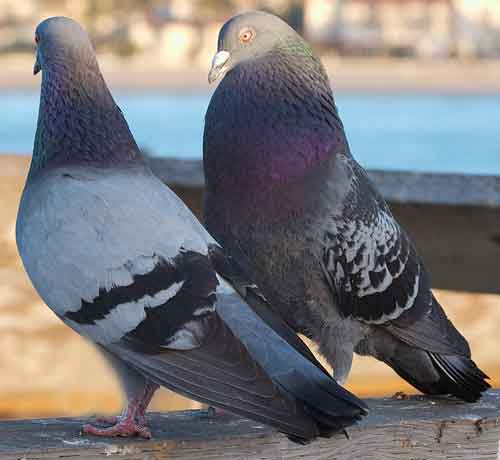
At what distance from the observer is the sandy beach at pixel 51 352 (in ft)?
15.6

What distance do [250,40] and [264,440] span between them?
3.87 feet

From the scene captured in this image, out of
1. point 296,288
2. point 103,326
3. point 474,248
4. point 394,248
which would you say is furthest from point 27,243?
point 474,248

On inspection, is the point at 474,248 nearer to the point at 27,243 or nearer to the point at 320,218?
the point at 320,218

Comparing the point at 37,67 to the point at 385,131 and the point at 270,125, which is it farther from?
the point at 385,131

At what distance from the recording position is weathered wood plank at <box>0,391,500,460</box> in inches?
98.1

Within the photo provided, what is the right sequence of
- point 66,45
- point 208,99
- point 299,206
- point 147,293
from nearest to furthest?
point 147,293 < point 66,45 < point 299,206 < point 208,99

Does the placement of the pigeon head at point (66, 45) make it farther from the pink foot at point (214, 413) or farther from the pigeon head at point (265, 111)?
the pink foot at point (214, 413)

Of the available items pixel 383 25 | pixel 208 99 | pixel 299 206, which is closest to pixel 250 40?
pixel 299 206

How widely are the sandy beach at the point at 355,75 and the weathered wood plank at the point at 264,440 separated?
42.9 metres

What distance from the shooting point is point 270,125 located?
10.8ft

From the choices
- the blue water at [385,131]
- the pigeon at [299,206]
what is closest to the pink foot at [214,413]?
the pigeon at [299,206]

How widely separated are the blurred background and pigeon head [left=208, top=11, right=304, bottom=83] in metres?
0.43

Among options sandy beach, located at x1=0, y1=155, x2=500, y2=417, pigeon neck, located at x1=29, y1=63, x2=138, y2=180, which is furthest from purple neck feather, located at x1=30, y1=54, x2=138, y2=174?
sandy beach, located at x1=0, y1=155, x2=500, y2=417

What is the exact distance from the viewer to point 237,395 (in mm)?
2533
